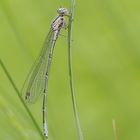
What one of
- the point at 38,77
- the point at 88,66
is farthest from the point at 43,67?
the point at 88,66

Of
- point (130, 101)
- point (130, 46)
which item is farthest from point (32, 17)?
→ point (130, 46)

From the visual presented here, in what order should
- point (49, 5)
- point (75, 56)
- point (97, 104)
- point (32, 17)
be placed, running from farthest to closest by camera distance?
point (32, 17) → point (75, 56) → point (97, 104) → point (49, 5)

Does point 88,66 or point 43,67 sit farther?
point 88,66

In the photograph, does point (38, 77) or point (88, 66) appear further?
point (88, 66)

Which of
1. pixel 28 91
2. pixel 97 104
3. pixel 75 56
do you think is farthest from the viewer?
pixel 75 56

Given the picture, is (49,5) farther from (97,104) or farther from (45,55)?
(97,104)

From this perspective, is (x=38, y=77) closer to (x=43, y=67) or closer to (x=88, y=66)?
(x=43, y=67)

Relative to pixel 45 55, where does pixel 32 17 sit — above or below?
above

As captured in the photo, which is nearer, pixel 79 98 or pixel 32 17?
pixel 79 98
